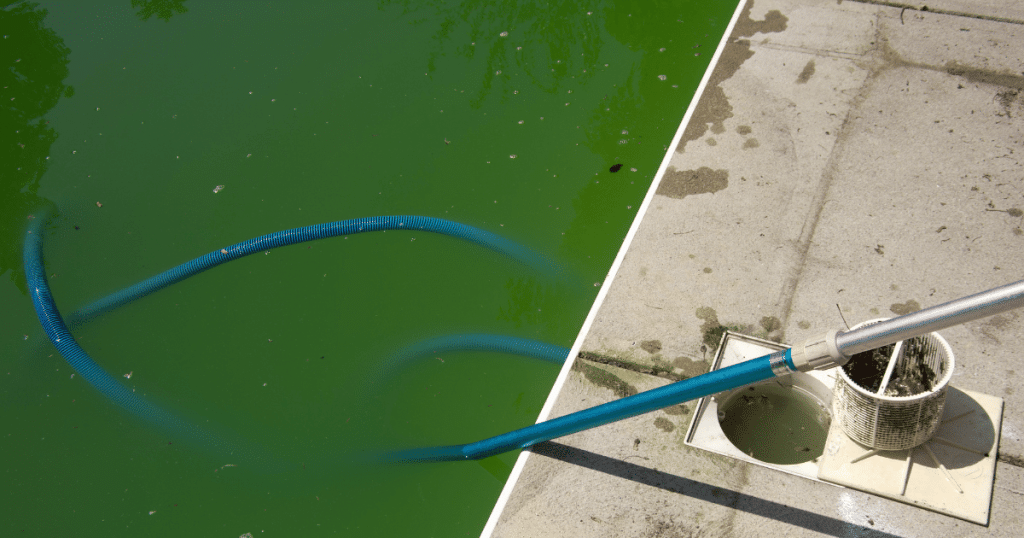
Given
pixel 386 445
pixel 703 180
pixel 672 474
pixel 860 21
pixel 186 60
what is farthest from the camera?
pixel 186 60

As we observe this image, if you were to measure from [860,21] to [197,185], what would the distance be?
162 inches

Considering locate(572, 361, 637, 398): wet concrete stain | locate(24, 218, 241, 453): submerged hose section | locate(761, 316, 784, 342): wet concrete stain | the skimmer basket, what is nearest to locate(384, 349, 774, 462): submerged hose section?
locate(572, 361, 637, 398): wet concrete stain

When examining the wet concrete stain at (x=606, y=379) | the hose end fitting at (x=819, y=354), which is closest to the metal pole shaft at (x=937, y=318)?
the hose end fitting at (x=819, y=354)

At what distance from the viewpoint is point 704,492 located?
93.5 inches

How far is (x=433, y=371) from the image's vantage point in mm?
3252

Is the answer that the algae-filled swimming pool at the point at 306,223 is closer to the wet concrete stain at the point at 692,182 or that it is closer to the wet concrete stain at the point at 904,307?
the wet concrete stain at the point at 692,182

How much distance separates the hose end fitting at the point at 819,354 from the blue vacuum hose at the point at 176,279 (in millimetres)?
1594

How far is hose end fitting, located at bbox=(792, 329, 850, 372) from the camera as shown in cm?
173

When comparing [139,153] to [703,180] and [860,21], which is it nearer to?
[703,180]

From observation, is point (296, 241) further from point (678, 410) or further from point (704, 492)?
point (704, 492)

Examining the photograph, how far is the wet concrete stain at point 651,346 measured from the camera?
2775mm

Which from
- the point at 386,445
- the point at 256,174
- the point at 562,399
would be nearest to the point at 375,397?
the point at 386,445

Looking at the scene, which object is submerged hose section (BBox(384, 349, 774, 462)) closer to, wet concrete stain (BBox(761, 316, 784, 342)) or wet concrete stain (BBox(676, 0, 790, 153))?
wet concrete stain (BBox(761, 316, 784, 342))

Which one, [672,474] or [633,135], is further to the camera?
[633,135]
